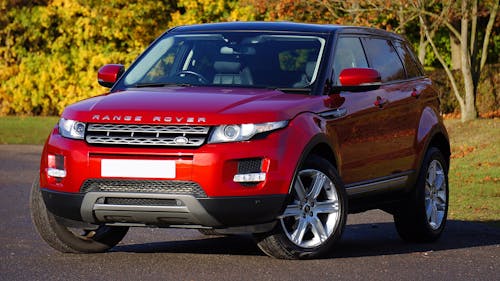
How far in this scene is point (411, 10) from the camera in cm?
2792

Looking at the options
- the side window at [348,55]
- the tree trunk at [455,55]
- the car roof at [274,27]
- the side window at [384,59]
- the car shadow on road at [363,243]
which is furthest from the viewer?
the tree trunk at [455,55]

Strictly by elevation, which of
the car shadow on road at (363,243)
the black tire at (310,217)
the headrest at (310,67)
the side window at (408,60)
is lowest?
the car shadow on road at (363,243)

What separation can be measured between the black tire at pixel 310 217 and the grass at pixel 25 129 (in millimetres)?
18882

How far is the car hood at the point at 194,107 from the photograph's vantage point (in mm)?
8836

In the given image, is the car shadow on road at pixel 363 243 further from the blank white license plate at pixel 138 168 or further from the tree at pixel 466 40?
the tree at pixel 466 40

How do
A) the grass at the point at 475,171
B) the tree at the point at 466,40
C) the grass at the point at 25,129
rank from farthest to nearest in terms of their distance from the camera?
the tree at the point at 466,40 < the grass at the point at 25,129 < the grass at the point at 475,171

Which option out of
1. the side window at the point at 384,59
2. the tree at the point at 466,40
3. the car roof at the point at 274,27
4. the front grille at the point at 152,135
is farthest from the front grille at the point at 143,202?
the tree at the point at 466,40

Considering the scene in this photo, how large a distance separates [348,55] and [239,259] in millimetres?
2105

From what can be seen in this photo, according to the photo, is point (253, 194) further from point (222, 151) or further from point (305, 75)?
point (305, 75)

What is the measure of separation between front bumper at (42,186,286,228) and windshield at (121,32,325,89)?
4.42ft

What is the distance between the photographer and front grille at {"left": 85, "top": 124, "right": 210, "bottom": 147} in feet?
28.7

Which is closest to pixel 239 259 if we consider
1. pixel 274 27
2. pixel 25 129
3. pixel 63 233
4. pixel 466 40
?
pixel 63 233

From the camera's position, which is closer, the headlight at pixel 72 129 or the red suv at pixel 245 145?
the red suv at pixel 245 145

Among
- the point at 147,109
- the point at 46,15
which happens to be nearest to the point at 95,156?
the point at 147,109
